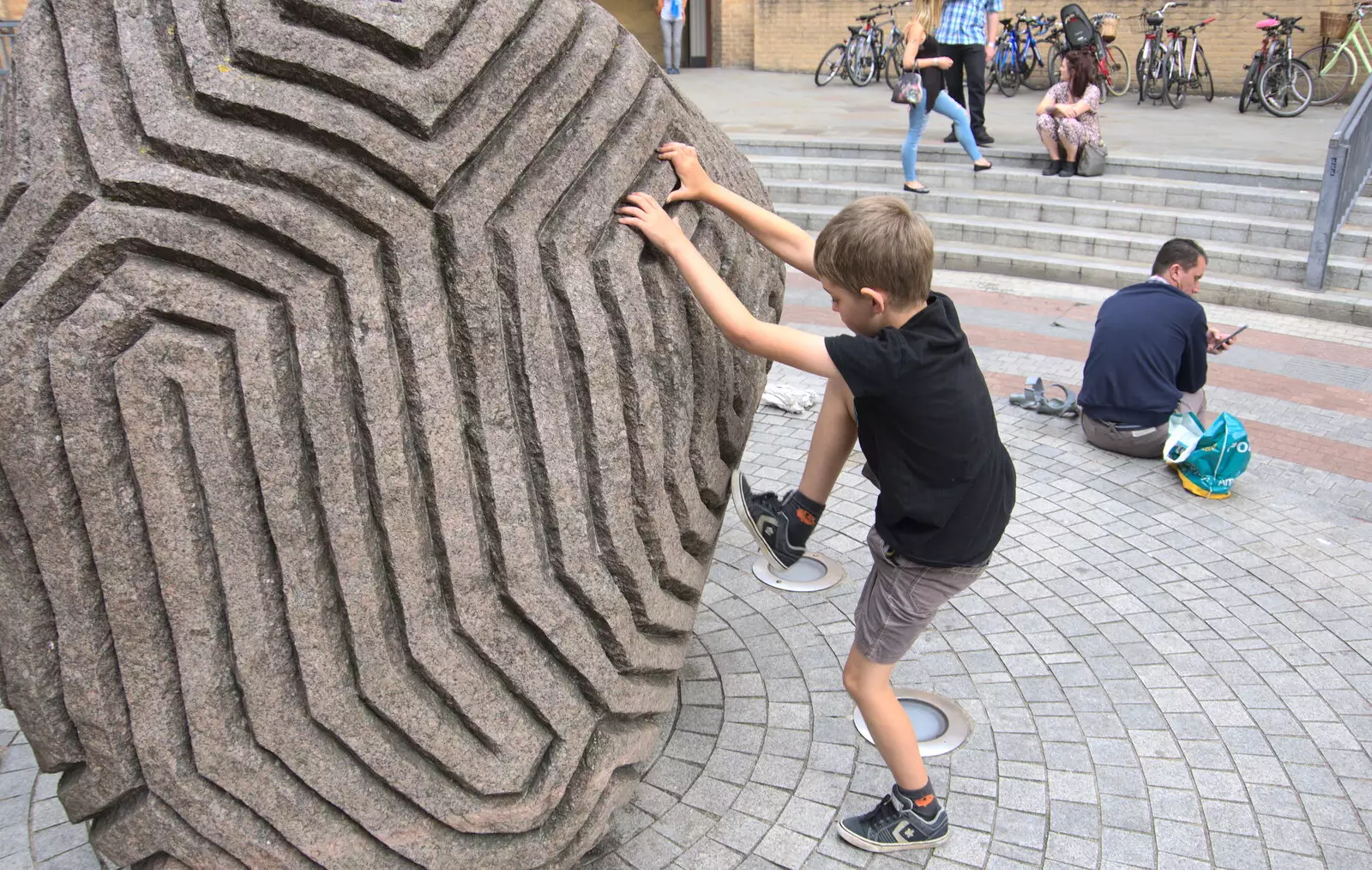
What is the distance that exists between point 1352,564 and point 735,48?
1610 cm

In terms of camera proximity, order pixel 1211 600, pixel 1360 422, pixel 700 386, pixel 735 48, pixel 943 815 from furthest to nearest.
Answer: pixel 735 48, pixel 1360 422, pixel 1211 600, pixel 943 815, pixel 700 386

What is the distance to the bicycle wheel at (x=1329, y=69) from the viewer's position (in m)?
13.0

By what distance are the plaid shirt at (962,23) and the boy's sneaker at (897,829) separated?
29.4ft

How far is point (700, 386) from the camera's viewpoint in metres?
2.91

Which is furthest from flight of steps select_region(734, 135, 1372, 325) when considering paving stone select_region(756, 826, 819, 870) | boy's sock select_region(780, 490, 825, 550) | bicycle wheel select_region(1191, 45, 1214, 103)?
paving stone select_region(756, 826, 819, 870)

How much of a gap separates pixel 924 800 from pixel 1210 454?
3033mm

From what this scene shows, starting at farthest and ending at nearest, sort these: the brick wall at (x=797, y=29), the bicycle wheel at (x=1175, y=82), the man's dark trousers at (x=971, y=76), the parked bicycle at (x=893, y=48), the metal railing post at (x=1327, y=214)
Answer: the brick wall at (x=797, y=29)
the parked bicycle at (x=893, y=48)
the bicycle wheel at (x=1175, y=82)
the man's dark trousers at (x=971, y=76)
the metal railing post at (x=1327, y=214)

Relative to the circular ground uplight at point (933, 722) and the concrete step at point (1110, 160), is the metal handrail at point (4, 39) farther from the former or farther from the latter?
the circular ground uplight at point (933, 722)

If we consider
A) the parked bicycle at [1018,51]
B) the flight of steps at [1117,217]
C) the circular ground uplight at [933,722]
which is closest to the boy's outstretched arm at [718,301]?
the circular ground uplight at [933,722]

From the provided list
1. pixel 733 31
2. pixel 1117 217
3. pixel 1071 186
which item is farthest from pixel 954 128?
pixel 733 31

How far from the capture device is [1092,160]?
10.0 meters

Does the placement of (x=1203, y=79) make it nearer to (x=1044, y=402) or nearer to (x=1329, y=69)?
(x=1329, y=69)

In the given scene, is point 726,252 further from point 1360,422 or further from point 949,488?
point 1360,422

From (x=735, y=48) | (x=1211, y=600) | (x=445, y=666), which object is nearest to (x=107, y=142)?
(x=445, y=666)
